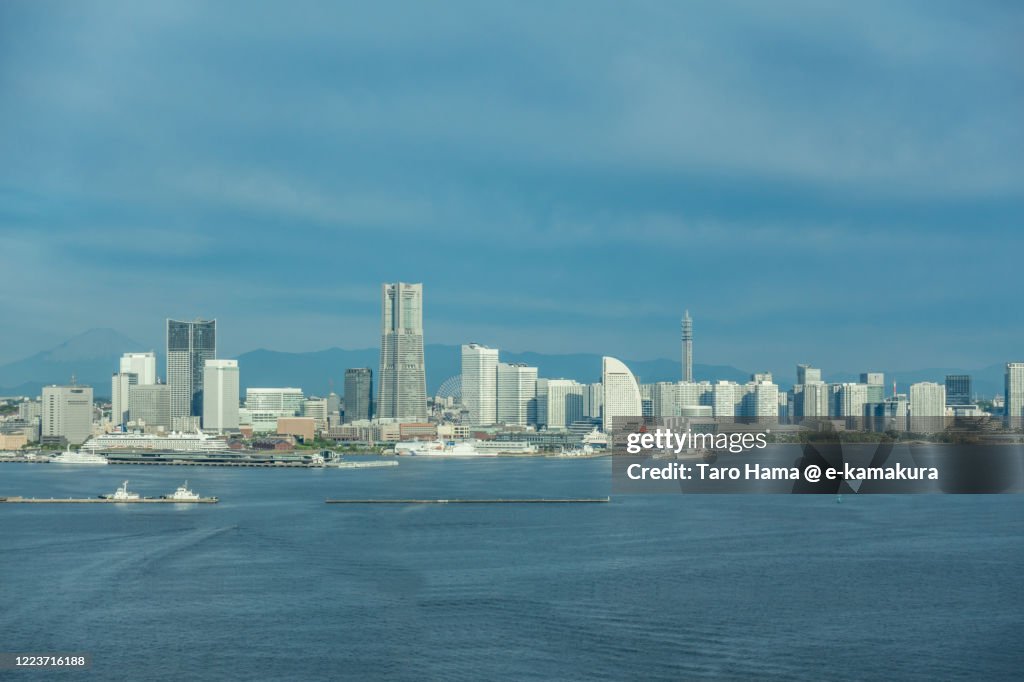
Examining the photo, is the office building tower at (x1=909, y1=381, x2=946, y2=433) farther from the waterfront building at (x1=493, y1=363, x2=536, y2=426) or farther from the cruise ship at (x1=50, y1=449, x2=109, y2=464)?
the cruise ship at (x1=50, y1=449, x2=109, y2=464)

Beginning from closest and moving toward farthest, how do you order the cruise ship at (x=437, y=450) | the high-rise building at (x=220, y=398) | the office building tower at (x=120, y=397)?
the cruise ship at (x=437, y=450) < the high-rise building at (x=220, y=398) < the office building tower at (x=120, y=397)

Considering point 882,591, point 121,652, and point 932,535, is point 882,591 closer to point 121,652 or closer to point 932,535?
point 932,535

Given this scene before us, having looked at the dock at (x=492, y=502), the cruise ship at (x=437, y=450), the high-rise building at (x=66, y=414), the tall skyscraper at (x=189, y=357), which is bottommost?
the cruise ship at (x=437, y=450)

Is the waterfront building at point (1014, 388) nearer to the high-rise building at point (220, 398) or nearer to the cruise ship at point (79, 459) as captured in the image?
the high-rise building at point (220, 398)

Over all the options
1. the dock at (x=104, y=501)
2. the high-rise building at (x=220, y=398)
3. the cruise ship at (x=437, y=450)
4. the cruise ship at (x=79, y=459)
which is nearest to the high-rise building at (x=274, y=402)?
the high-rise building at (x=220, y=398)

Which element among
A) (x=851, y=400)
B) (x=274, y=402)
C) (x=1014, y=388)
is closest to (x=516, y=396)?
(x=274, y=402)

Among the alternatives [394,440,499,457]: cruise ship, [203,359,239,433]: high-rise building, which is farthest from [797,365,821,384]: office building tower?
[203,359,239,433]: high-rise building
